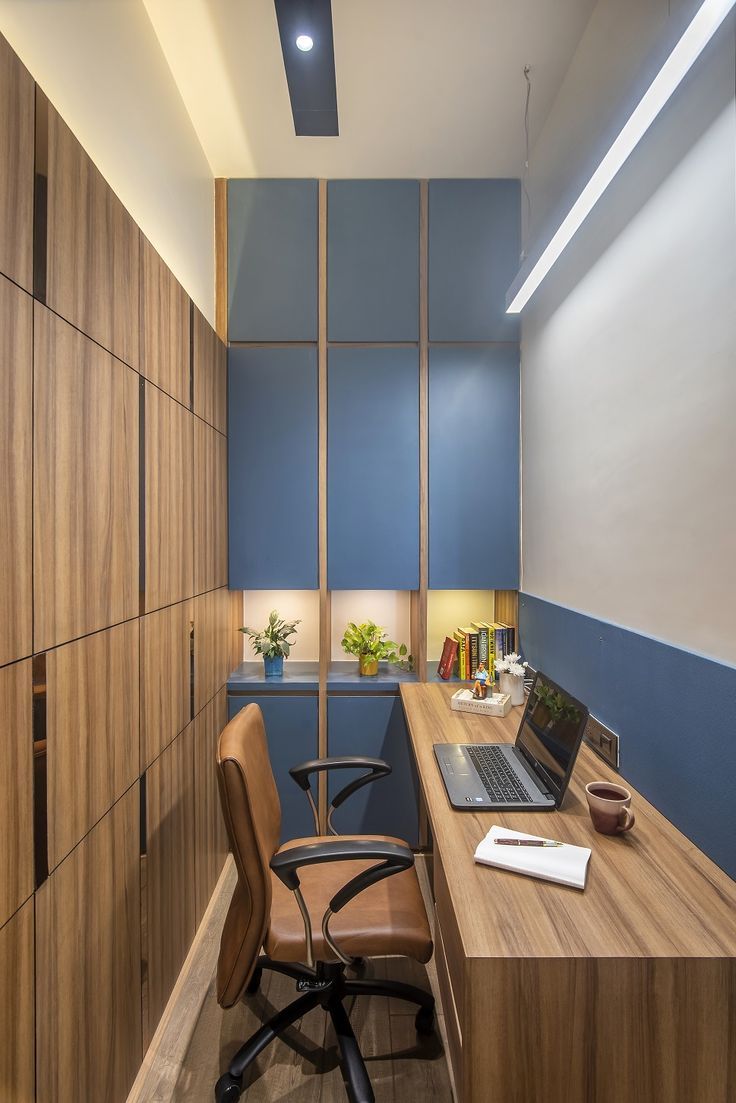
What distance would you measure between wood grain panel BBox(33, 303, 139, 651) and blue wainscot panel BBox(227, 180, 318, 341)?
1364mm

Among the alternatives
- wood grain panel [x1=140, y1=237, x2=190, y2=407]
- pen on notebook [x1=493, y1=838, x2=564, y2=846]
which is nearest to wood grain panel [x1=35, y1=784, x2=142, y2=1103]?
pen on notebook [x1=493, y1=838, x2=564, y2=846]

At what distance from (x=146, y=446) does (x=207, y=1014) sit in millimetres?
1792

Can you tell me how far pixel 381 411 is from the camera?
2.87m

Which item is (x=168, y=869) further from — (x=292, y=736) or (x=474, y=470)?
(x=474, y=470)

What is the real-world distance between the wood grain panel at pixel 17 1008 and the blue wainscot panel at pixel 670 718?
4.33ft

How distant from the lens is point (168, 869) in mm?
1918

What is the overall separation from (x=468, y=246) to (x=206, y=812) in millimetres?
2776

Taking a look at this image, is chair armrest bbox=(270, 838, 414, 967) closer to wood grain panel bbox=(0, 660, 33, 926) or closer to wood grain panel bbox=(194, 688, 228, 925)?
wood grain panel bbox=(0, 660, 33, 926)

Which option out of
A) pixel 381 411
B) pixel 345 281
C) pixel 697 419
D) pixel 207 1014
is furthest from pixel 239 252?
pixel 207 1014

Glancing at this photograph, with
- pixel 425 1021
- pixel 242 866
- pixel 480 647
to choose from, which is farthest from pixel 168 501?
pixel 425 1021

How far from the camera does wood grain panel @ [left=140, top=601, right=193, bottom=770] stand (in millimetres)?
1733

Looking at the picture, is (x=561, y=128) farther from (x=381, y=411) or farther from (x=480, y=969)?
(x=480, y=969)

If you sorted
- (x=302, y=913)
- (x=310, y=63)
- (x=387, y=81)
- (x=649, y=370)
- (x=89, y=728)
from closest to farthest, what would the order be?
(x=89, y=728)
(x=302, y=913)
(x=649, y=370)
(x=310, y=63)
(x=387, y=81)

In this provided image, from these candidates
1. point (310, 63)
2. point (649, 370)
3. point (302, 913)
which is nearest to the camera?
point (302, 913)
